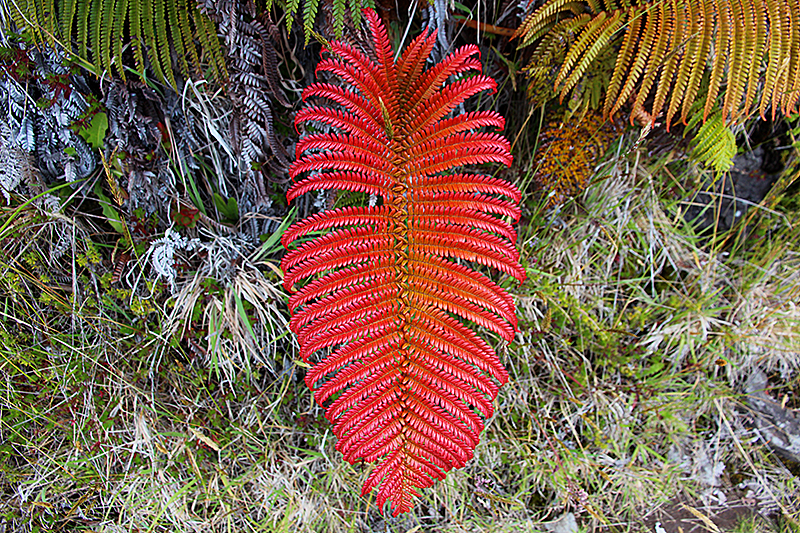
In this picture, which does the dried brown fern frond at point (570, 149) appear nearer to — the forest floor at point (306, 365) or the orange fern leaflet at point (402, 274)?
the forest floor at point (306, 365)

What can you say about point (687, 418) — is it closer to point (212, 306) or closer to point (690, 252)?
point (690, 252)

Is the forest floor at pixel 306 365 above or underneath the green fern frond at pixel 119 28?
underneath

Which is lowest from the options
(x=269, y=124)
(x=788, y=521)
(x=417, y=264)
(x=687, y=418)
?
(x=788, y=521)

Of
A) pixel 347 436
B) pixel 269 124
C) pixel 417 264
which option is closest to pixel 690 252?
pixel 417 264

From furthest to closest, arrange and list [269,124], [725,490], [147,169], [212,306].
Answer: [725,490], [212,306], [147,169], [269,124]

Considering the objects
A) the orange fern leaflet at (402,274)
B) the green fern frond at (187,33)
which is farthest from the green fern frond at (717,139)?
the green fern frond at (187,33)

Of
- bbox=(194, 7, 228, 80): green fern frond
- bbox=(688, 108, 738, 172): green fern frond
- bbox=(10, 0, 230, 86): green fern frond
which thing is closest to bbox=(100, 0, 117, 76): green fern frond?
bbox=(10, 0, 230, 86): green fern frond

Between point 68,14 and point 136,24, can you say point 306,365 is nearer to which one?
point 136,24

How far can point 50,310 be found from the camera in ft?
7.07

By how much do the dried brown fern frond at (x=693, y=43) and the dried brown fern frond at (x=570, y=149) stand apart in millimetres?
211

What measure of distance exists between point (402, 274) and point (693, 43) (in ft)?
4.91

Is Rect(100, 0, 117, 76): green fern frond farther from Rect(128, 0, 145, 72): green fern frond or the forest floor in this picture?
the forest floor

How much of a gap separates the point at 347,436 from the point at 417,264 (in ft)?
2.29

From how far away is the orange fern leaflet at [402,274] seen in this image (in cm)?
157
